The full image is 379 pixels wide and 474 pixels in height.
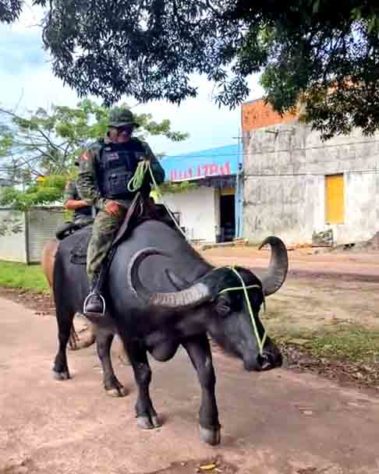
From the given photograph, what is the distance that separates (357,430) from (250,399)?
103 cm

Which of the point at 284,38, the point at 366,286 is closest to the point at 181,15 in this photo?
the point at 284,38

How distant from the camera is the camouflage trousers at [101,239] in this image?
4.75 meters

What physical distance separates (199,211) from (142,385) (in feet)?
94.7

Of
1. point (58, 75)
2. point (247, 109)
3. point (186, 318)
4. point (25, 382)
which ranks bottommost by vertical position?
point (25, 382)

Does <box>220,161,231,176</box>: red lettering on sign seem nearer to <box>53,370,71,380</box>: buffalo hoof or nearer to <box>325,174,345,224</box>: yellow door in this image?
<box>325,174,345,224</box>: yellow door

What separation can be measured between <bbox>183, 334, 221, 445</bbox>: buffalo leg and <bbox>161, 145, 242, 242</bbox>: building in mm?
24541

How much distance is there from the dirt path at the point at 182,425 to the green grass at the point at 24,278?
661cm

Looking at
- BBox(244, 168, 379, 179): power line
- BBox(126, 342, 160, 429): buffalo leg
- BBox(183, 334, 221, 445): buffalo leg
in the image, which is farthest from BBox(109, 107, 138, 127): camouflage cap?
BBox(244, 168, 379, 179): power line

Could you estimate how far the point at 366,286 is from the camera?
12.3 meters

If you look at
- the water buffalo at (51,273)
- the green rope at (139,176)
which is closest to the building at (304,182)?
the water buffalo at (51,273)

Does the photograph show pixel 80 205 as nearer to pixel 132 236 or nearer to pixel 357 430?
pixel 132 236

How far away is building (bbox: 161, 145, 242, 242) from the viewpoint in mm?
29750

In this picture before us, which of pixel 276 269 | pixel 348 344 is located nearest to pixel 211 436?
pixel 276 269

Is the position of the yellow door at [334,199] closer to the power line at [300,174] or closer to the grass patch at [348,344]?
the power line at [300,174]
